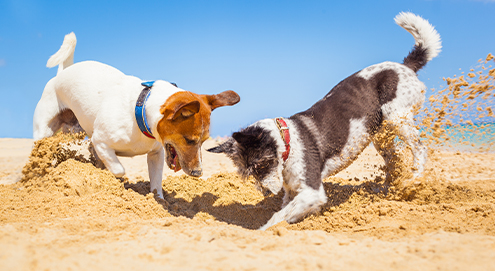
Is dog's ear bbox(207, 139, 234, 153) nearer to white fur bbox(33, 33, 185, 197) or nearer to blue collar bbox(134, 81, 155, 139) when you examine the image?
white fur bbox(33, 33, 185, 197)

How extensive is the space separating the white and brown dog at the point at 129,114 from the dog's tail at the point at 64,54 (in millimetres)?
Answer: 45

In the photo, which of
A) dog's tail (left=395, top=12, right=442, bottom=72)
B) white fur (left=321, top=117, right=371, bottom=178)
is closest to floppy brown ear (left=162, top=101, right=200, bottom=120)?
white fur (left=321, top=117, right=371, bottom=178)

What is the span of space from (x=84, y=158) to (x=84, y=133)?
509 mm

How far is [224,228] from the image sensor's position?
8.45 ft

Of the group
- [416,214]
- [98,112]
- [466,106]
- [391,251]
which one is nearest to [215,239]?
[391,251]

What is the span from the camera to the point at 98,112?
13.6ft

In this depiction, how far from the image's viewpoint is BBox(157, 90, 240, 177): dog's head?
10.9 feet

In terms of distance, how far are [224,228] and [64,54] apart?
4.65m

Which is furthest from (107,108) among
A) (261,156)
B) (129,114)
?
(261,156)

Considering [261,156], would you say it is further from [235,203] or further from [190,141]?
[235,203]

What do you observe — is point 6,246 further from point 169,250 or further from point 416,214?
point 416,214

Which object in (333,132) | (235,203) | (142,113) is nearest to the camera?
(142,113)

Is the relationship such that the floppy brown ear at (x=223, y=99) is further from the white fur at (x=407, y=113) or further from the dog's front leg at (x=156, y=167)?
the white fur at (x=407, y=113)

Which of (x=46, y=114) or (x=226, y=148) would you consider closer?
(x=226, y=148)
